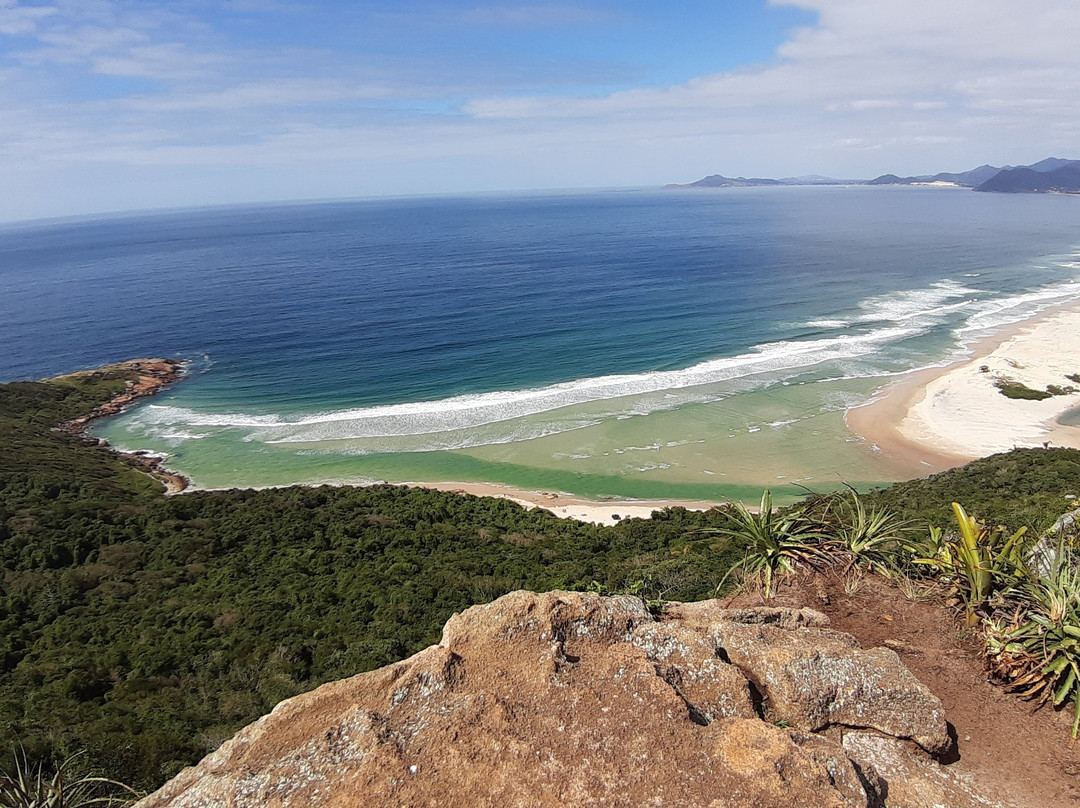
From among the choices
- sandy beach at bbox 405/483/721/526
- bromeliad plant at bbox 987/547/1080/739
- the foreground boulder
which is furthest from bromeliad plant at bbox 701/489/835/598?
sandy beach at bbox 405/483/721/526

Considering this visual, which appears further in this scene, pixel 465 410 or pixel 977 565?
pixel 465 410

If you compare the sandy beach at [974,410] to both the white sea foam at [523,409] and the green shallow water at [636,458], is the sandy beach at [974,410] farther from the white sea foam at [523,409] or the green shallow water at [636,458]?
the white sea foam at [523,409]

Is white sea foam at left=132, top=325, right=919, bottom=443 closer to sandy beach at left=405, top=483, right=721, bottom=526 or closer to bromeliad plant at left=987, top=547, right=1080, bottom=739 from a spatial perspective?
sandy beach at left=405, top=483, right=721, bottom=526

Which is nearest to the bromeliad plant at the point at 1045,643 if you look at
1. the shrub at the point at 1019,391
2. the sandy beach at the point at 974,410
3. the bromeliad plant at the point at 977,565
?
the bromeliad plant at the point at 977,565

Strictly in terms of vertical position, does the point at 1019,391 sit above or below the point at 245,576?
above

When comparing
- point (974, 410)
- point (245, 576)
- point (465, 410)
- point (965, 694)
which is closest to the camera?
point (965, 694)

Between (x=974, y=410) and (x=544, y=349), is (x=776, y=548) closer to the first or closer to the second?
(x=974, y=410)

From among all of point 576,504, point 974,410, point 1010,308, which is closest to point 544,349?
point 576,504
